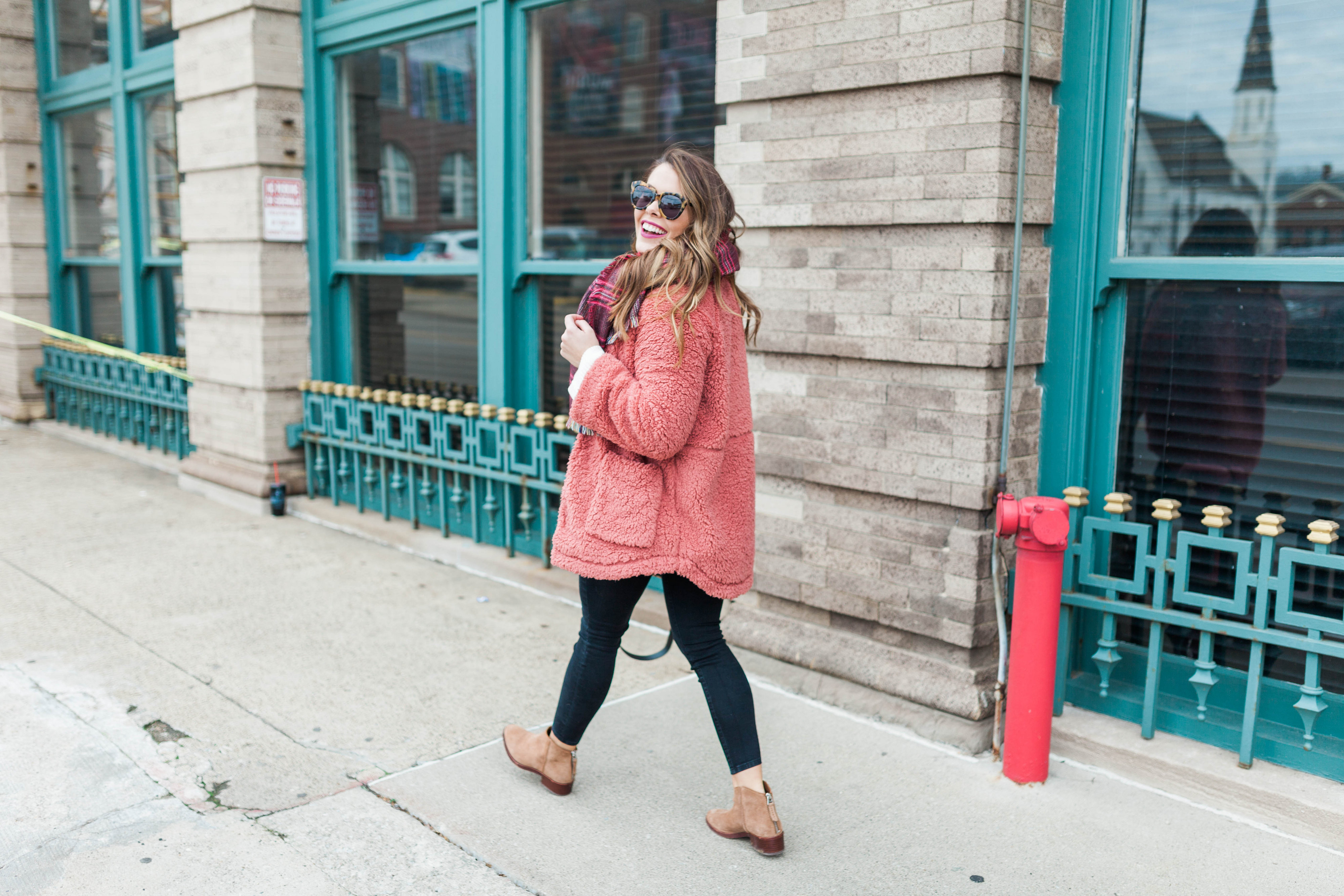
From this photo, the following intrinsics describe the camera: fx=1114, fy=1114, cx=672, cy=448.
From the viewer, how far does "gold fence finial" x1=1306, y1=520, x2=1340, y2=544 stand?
Result: 3.16 m

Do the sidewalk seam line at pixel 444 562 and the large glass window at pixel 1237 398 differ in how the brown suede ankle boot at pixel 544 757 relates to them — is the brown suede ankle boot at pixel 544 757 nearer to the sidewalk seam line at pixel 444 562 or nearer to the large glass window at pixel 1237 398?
A: the sidewalk seam line at pixel 444 562

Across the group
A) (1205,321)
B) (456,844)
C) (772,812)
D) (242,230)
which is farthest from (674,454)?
(242,230)

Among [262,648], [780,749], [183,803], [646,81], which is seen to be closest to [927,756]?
[780,749]

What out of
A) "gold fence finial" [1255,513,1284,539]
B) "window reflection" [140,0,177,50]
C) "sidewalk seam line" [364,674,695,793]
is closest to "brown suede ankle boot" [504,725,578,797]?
"sidewalk seam line" [364,674,695,793]

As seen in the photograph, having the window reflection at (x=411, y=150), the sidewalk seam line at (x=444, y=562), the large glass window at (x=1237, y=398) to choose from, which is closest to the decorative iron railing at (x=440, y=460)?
the sidewalk seam line at (x=444, y=562)

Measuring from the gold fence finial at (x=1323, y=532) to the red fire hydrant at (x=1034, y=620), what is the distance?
2.19 feet

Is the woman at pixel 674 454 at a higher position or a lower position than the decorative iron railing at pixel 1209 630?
higher

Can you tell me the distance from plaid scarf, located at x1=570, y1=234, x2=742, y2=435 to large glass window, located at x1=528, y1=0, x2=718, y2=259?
7.27 ft

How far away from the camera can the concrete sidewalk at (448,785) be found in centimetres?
297

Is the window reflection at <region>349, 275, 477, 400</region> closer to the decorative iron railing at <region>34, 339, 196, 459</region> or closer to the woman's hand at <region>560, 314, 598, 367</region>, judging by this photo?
the decorative iron railing at <region>34, 339, 196, 459</region>

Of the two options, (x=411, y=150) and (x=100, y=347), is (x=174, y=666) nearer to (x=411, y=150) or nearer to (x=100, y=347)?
(x=411, y=150)

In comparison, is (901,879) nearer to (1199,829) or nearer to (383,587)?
(1199,829)

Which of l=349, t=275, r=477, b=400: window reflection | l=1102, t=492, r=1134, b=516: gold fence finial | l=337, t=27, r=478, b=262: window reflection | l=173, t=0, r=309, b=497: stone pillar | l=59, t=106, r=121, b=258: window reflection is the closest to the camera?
l=1102, t=492, r=1134, b=516: gold fence finial

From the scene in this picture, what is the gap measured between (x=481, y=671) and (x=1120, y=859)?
2418 millimetres
